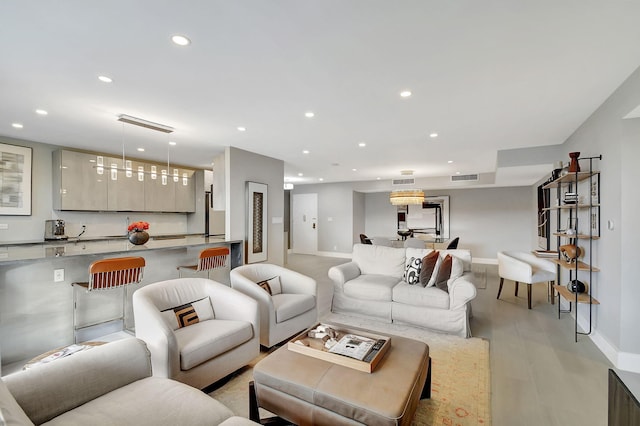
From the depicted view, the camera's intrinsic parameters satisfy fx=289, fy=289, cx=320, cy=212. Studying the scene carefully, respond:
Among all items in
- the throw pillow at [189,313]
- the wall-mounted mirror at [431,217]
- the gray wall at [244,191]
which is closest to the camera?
the throw pillow at [189,313]

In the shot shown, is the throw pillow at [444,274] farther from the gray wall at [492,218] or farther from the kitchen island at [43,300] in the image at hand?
the gray wall at [492,218]

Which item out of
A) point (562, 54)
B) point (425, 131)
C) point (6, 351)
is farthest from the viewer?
point (425, 131)

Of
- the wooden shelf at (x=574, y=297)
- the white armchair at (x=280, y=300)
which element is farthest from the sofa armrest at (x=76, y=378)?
the wooden shelf at (x=574, y=297)

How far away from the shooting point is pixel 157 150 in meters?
5.08

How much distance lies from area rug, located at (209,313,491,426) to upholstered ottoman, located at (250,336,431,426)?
1.18 feet

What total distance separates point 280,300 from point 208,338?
1.04 m

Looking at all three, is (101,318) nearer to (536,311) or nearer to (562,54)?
(562,54)

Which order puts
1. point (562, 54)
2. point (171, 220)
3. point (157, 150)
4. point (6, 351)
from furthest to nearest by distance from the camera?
point (171, 220) < point (157, 150) < point (6, 351) < point (562, 54)

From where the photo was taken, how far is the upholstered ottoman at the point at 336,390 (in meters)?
1.47

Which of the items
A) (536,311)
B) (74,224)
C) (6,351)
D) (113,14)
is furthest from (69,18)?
(536,311)

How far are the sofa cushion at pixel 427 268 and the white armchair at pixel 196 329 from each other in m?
2.16

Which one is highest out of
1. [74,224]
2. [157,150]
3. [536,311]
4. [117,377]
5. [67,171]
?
[157,150]

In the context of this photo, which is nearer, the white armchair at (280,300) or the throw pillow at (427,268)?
the white armchair at (280,300)

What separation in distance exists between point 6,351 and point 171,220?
4082mm
